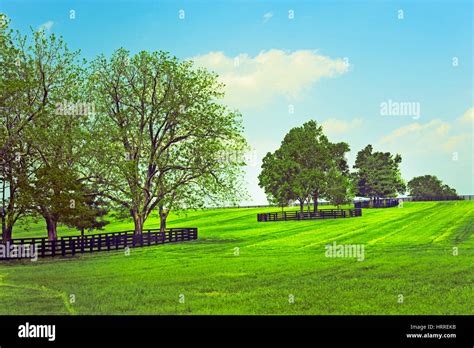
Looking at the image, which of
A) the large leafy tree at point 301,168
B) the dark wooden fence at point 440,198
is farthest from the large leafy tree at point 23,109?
the dark wooden fence at point 440,198

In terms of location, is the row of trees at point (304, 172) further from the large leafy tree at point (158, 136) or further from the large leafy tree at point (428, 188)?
the large leafy tree at point (428, 188)

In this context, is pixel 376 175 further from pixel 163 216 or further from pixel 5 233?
pixel 5 233

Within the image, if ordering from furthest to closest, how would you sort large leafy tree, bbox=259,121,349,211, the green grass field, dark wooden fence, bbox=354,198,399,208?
1. dark wooden fence, bbox=354,198,399,208
2. large leafy tree, bbox=259,121,349,211
3. the green grass field

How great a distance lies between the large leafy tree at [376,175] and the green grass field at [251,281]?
5837 centimetres

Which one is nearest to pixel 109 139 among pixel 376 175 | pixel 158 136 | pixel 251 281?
pixel 158 136

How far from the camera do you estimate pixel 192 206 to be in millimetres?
39062

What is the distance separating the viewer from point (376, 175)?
91.2 metres

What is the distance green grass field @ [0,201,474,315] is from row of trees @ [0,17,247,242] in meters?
4.98

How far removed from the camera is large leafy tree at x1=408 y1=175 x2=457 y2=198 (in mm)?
109525

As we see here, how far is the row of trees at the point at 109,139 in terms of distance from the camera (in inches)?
1228

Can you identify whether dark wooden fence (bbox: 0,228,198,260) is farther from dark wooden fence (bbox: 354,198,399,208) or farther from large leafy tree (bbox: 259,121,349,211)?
dark wooden fence (bbox: 354,198,399,208)

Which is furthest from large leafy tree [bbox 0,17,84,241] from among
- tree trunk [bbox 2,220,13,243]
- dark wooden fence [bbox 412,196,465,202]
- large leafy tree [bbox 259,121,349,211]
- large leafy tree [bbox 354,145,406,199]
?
dark wooden fence [bbox 412,196,465,202]
